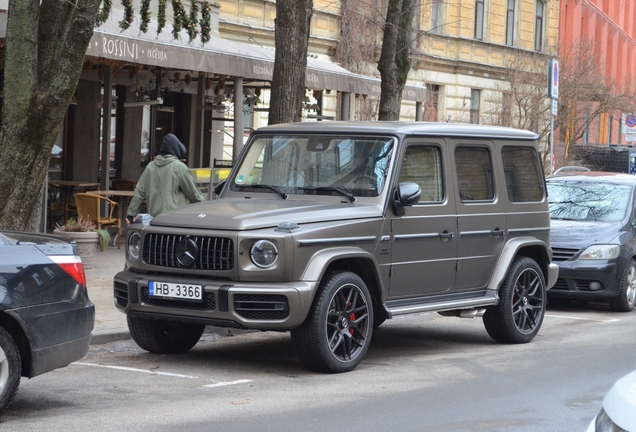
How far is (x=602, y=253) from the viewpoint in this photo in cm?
1295

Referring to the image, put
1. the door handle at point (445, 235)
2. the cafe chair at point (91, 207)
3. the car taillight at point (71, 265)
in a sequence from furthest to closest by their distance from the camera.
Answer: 1. the cafe chair at point (91, 207)
2. the door handle at point (445, 235)
3. the car taillight at point (71, 265)

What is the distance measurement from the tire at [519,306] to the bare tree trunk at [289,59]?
4.12m

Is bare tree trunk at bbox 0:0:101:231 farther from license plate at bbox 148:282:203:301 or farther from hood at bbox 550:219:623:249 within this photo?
hood at bbox 550:219:623:249

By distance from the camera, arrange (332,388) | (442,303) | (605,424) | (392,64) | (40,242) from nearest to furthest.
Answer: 1. (605,424)
2. (40,242)
3. (332,388)
4. (442,303)
5. (392,64)

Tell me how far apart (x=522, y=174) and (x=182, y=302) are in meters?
3.95

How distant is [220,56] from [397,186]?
809 centimetres

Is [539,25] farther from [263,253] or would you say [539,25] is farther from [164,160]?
[263,253]

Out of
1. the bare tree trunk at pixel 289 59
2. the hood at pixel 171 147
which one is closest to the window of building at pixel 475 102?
the bare tree trunk at pixel 289 59

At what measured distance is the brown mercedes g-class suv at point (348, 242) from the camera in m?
7.89

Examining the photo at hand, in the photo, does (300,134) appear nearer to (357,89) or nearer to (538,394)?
(538,394)

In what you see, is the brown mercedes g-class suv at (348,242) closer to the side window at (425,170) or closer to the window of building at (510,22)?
the side window at (425,170)

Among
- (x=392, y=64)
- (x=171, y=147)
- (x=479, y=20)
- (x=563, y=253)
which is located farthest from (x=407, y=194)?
(x=479, y=20)

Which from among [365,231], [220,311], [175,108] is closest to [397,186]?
[365,231]

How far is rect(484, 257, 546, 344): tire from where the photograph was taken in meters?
9.87
